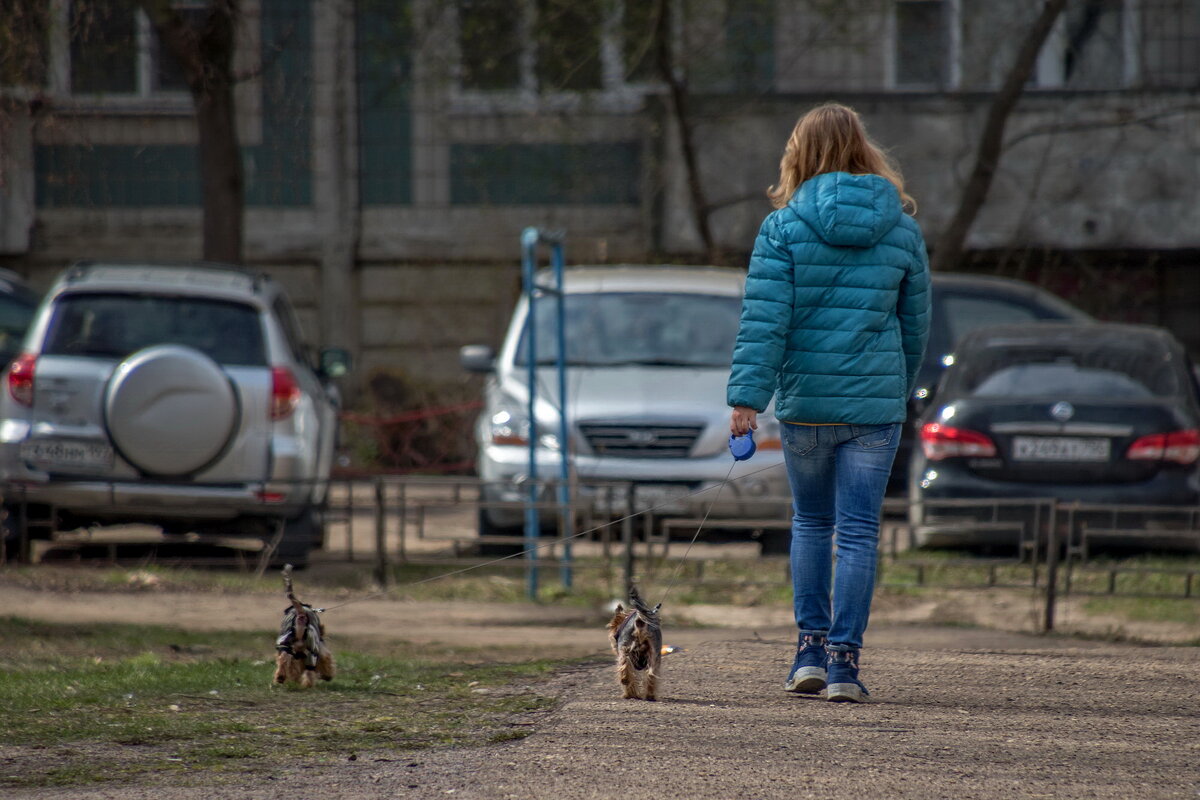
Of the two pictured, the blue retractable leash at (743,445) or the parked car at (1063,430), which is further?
the parked car at (1063,430)

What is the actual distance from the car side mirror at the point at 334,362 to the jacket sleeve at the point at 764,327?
5.83 metres

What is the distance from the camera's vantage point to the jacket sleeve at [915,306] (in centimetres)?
484

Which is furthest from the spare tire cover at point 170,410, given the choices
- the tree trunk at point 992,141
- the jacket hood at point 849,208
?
the tree trunk at point 992,141

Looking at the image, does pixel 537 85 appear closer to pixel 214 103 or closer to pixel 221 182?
pixel 221 182

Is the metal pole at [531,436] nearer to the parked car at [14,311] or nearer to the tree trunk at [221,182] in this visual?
the tree trunk at [221,182]

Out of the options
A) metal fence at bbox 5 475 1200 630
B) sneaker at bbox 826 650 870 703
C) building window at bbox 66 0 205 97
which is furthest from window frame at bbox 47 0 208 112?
sneaker at bbox 826 650 870 703

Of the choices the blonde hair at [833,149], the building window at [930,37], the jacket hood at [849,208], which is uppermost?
the building window at [930,37]

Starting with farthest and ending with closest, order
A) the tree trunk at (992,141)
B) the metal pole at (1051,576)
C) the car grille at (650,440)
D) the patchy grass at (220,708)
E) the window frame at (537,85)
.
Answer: the window frame at (537,85) → the tree trunk at (992,141) → the car grille at (650,440) → the metal pole at (1051,576) → the patchy grass at (220,708)

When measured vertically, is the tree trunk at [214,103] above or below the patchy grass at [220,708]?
above

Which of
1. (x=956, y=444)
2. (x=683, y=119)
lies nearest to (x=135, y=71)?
(x=683, y=119)

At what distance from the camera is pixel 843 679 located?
479cm

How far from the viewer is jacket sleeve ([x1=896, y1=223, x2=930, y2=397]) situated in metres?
4.84

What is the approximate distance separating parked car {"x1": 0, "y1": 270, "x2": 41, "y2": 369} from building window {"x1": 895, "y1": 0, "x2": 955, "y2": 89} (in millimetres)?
9261

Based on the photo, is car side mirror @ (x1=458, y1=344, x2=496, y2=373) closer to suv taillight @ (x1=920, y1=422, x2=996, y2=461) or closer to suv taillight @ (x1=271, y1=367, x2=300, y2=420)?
suv taillight @ (x1=271, y1=367, x2=300, y2=420)
